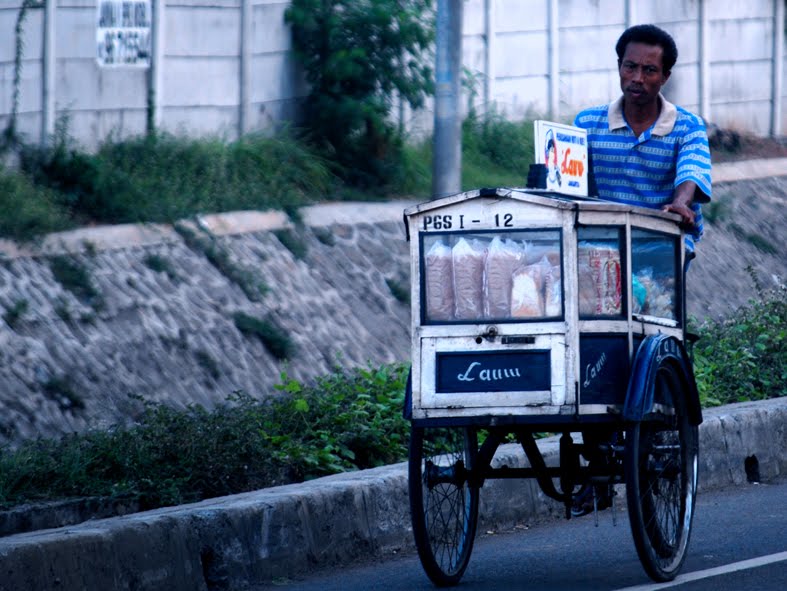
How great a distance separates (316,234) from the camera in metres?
11.3

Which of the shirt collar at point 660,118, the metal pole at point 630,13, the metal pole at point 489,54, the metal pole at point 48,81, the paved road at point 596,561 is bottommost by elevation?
the paved road at point 596,561

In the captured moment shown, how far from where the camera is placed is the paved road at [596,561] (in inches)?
224

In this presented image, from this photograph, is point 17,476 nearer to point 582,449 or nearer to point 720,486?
point 582,449

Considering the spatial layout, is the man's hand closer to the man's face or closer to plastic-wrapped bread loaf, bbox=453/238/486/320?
the man's face

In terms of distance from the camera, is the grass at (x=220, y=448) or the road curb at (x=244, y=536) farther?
the grass at (x=220, y=448)

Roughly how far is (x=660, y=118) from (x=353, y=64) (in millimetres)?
6380

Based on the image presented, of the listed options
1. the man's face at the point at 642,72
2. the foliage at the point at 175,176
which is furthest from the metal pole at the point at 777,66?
the man's face at the point at 642,72

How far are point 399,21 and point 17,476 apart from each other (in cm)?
692

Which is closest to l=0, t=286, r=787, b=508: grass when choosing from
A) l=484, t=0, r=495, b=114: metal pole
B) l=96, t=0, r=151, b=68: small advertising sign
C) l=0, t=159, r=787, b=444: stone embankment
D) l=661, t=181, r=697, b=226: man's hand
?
l=0, t=159, r=787, b=444: stone embankment

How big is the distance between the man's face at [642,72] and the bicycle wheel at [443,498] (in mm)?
1549

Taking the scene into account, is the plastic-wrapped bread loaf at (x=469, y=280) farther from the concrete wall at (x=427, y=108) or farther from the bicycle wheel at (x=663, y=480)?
the concrete wall at (x=427, y=108)

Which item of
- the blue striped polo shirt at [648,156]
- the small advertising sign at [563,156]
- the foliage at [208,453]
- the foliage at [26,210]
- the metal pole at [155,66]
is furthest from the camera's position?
the metal pole at [155,66]

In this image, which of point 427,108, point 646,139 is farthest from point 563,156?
point 427,108

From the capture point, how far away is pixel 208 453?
6.78 metres
